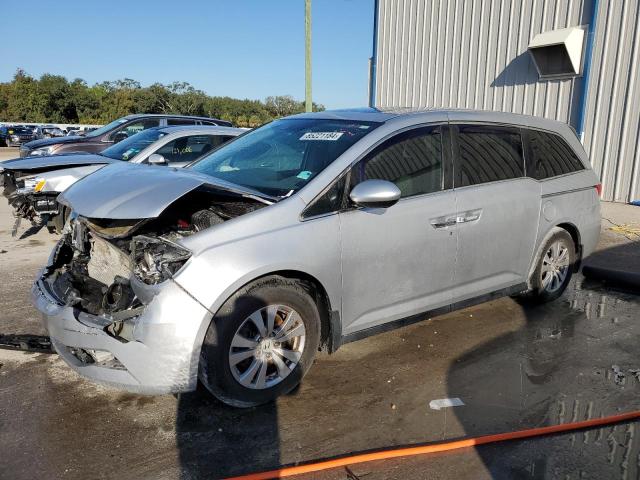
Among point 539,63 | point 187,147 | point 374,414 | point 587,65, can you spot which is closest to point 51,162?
point 187,147

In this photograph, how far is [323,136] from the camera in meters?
3.79

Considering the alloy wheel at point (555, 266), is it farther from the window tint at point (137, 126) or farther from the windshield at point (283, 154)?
the window tint at point (137, 126)

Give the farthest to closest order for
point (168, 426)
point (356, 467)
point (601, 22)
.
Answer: point (601, 22) < point (168, 426) < point (356, 467)

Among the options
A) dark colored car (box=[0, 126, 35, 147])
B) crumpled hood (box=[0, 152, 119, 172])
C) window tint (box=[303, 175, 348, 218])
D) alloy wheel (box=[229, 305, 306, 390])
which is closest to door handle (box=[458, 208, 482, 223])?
window tint (box=[303, 175, 348, 218])

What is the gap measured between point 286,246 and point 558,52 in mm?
10321

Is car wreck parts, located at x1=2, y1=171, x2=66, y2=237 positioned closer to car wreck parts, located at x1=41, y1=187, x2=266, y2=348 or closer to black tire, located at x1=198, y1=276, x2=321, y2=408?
car wreck parts, located at x1=41, y1=187, x2=266, y2=348

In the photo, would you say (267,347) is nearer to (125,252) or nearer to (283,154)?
(125,252)

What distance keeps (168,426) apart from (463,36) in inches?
507

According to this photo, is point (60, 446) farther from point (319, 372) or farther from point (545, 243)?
point (545, 243)

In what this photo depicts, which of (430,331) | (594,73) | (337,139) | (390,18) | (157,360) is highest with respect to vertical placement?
(390,18)

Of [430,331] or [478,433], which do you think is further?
[430,331]

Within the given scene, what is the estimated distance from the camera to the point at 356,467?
2.62m

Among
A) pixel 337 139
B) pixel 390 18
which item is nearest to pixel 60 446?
pixel 337 139

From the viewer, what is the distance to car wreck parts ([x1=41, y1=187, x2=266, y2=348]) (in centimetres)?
283
